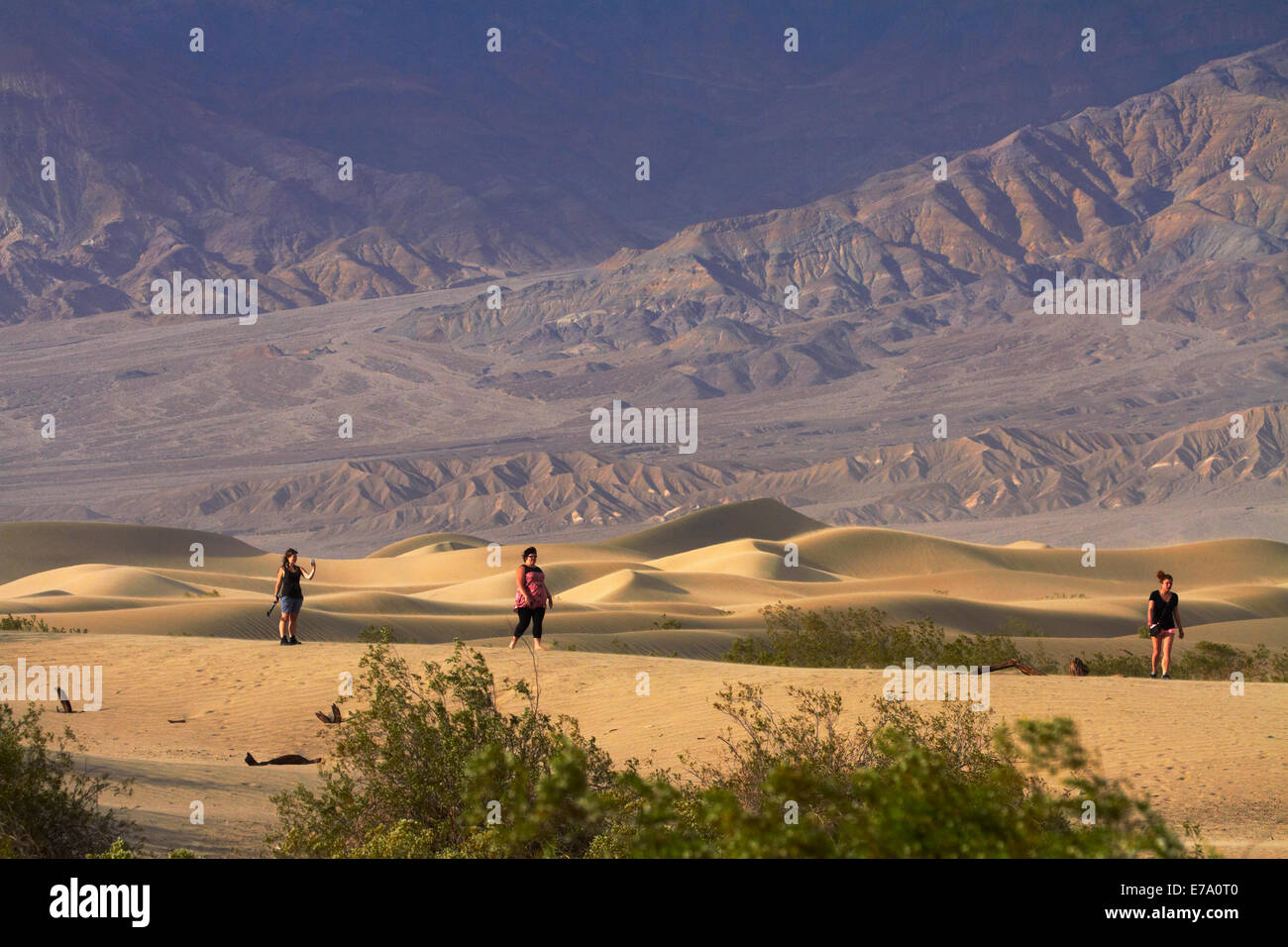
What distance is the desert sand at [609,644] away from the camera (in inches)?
551

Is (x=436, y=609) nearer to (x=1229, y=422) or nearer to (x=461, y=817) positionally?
(x=461, y=817)

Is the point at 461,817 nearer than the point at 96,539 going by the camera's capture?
Yes

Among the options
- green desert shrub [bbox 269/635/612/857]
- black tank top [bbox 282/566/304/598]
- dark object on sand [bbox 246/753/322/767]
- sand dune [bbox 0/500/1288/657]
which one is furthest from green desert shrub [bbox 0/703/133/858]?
sand dune [bbox 0/500/1288/657]

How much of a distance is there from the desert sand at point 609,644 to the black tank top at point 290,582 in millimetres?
1064

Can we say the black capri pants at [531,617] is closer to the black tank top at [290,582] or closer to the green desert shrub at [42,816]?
the black tank top at [290,582]

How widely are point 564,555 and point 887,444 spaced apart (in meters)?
120

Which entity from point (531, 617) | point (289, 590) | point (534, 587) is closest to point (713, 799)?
point (534, 587)

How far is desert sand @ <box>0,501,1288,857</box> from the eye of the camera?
13984 mm

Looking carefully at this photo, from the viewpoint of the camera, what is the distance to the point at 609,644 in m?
32.2

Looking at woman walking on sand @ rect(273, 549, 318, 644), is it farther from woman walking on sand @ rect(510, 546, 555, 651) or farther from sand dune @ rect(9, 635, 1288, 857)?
woman walking on sand @ rect(510, 546, 555, 651)
